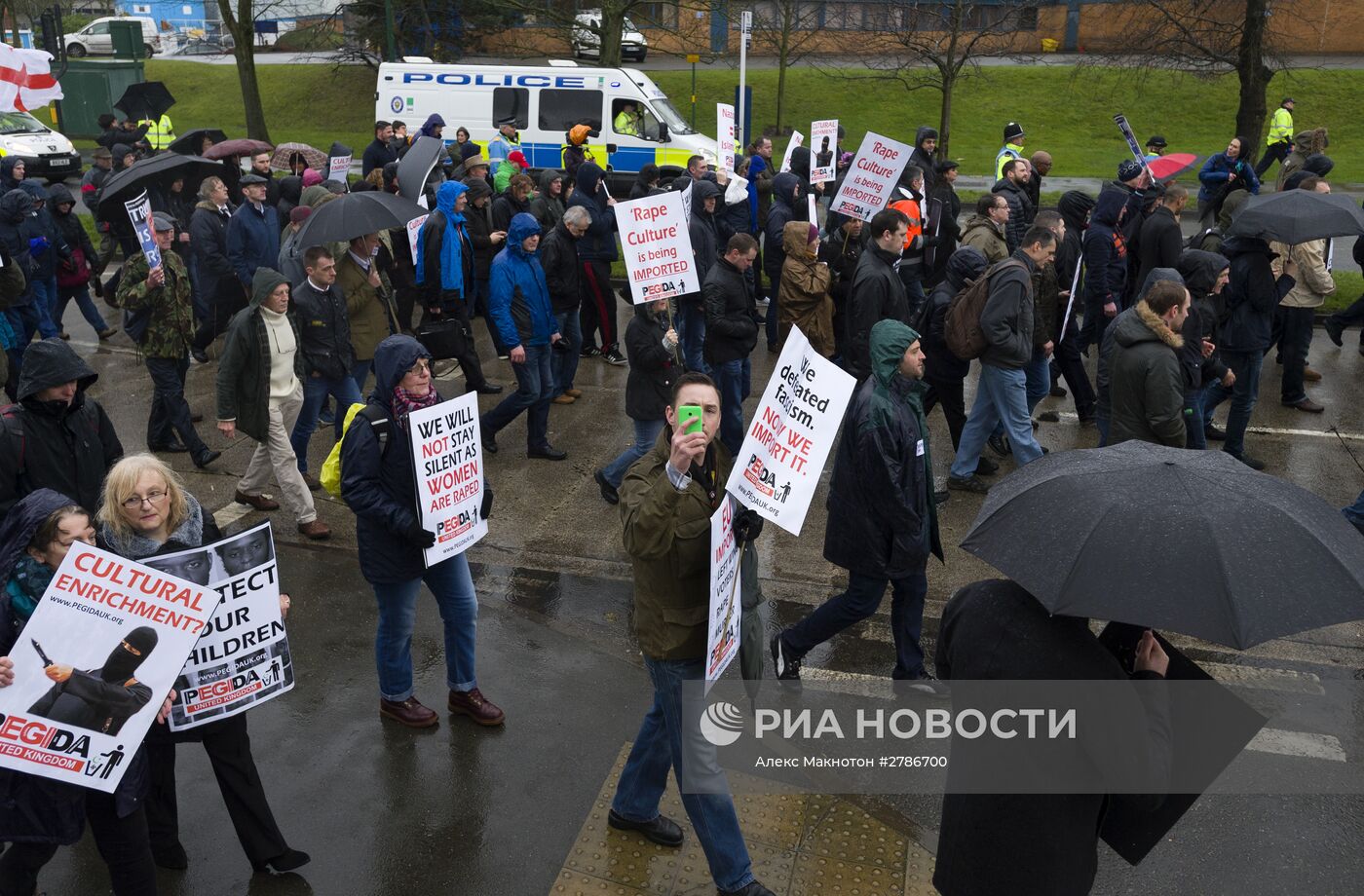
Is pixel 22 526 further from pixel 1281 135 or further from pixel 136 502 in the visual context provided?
pixel 1281 135

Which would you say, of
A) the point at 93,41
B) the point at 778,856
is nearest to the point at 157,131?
the point at 778,856

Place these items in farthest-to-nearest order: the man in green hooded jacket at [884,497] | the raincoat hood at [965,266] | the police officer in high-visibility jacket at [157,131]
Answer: the police officer in high-visibility jacket at [157,131] → the raincoat hood at [965,266] → the man in green hooded jacket at [884,497]

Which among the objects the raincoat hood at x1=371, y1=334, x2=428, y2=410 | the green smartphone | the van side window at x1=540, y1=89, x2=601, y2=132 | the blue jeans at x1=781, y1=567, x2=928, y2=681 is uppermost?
the van side window at x1=540, y1=89, x2=601, y2=132

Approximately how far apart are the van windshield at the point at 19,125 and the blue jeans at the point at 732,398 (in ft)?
77.5

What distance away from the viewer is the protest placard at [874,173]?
1073cm

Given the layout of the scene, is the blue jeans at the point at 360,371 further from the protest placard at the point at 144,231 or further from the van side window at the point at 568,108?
the van side window at the point at 568,108

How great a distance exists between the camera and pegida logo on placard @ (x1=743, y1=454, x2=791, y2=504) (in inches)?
175

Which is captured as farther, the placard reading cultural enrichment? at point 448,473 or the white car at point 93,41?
the white car at point 93,41

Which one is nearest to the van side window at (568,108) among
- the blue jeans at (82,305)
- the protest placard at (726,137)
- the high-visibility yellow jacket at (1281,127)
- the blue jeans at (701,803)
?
the protest placard at (726,137)

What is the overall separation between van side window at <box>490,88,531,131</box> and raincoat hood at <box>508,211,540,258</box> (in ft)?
47.7

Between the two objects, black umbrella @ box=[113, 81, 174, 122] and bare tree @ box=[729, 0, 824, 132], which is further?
bare tree @ box=[729, 0, 824, 132]

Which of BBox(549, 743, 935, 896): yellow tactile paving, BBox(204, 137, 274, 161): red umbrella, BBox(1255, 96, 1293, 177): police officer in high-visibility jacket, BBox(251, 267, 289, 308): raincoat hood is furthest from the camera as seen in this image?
BBox(1255, 96, 1293, 177): police officer in high-visibility jacket

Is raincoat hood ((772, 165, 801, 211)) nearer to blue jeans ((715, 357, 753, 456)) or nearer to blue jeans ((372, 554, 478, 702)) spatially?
blue jeans ((715, 357, 753, 456))

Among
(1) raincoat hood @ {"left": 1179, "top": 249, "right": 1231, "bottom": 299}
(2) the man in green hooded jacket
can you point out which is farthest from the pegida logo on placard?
(1) raincoat hood @ {"left": 1179, "top": 249, "right": 1231, "bottom": 299}
